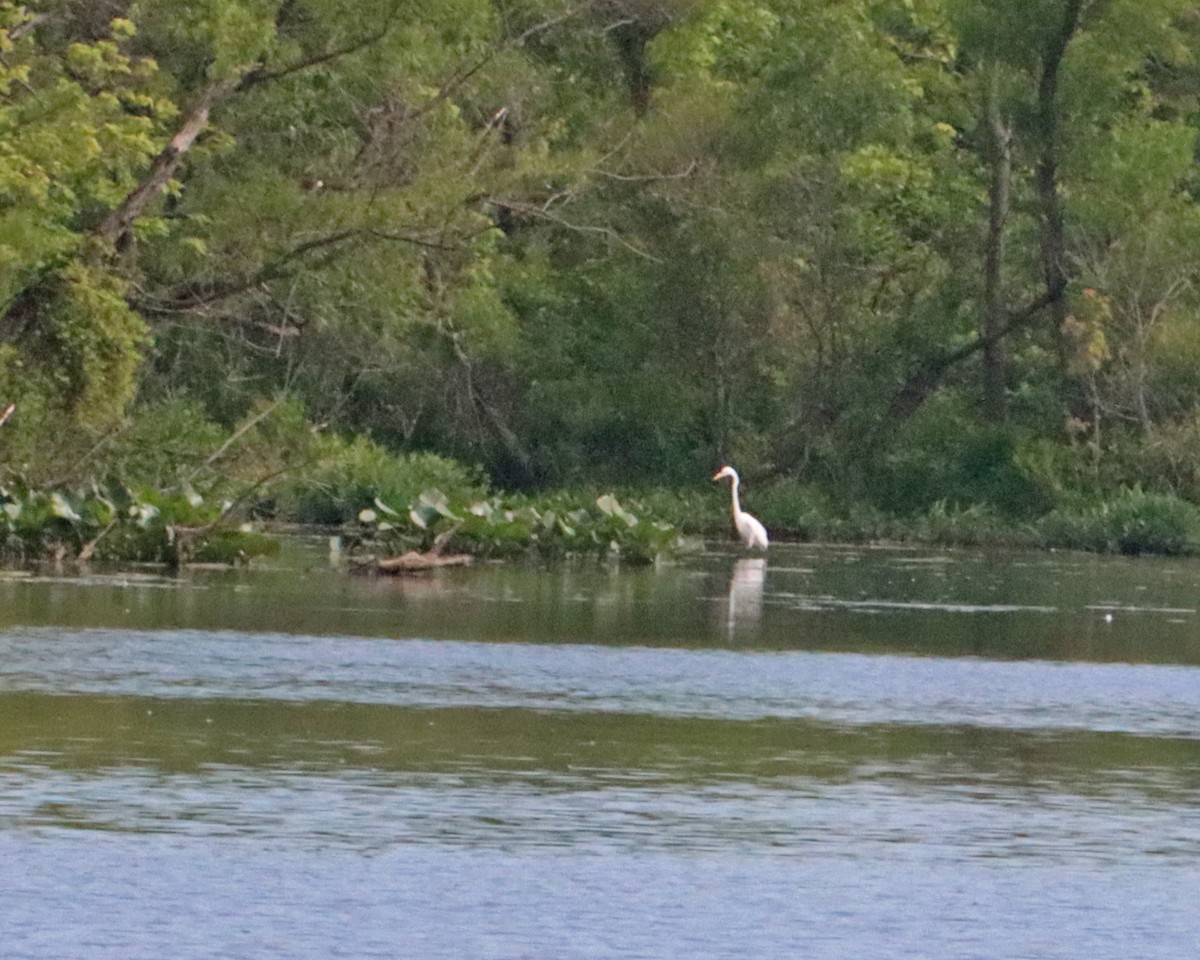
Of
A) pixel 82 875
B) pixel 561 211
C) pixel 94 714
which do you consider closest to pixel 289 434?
pixel 561 211

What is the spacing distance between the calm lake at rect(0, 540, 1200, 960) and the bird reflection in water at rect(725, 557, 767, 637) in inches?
16.4

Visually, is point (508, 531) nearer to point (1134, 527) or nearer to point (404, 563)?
point (404, 563)

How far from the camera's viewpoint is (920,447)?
4803 cm

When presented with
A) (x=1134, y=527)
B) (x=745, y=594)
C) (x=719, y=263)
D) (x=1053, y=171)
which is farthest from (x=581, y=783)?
(x=1053, y=171)

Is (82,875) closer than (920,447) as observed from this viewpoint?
Yes

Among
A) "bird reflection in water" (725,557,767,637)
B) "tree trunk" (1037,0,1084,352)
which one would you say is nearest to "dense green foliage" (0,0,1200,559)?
"tree trunk" (1037,0,1084,352)

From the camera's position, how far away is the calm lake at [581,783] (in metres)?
10.1

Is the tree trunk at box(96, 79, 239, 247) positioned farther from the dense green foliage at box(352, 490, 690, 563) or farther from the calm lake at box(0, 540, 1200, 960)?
the calm lake at box(0, 540, 1200, 960)

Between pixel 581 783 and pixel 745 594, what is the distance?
50.1 ft

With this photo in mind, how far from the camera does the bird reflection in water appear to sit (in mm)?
24656

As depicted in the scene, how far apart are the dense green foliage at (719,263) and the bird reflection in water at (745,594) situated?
5363 millimetres

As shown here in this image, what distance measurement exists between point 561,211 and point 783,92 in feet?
14.9

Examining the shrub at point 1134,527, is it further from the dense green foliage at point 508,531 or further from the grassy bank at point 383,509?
the dense green foliage at point 508,531

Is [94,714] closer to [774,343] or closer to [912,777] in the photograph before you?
[912,777]
